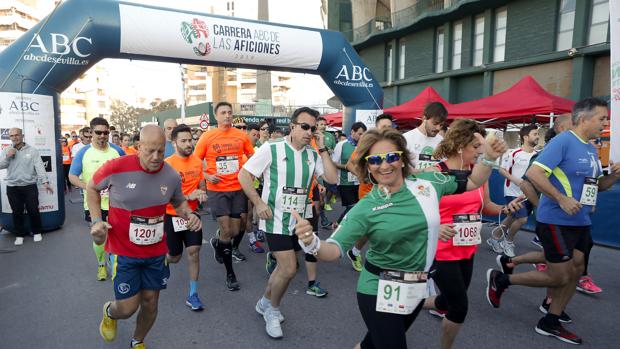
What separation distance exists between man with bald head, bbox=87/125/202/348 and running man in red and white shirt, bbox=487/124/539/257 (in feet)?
15.7

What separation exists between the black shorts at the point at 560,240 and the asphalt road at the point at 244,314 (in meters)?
0.76

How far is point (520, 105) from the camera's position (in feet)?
29.8

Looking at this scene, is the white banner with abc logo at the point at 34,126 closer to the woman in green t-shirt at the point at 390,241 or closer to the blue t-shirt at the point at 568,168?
the woman in green t-shirt at the point at 390,241

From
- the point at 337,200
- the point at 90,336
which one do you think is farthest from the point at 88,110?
the point at 90,336

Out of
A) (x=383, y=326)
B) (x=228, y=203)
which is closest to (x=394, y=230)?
(x=383, y=326)

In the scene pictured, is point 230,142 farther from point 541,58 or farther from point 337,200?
point 541,58

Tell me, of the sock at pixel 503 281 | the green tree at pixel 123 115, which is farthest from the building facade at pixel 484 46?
the green tree at pixel 123 115

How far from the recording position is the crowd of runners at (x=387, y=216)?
1996 millimetres

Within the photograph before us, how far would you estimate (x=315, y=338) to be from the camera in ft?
11.0

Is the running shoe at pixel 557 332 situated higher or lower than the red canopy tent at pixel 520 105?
lower

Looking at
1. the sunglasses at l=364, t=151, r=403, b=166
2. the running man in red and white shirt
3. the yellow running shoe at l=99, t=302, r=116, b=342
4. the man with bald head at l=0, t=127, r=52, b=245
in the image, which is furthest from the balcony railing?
the yellow running shoe at l=99, t=302, r=116, b=342

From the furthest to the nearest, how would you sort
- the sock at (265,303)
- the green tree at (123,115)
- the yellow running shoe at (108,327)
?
the green tree at (123,115)
the sock at (265,303)
the yellow running shoe at (108,327)

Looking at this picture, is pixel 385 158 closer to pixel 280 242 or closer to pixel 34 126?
pixel 280 242

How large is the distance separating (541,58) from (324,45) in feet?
34.3
